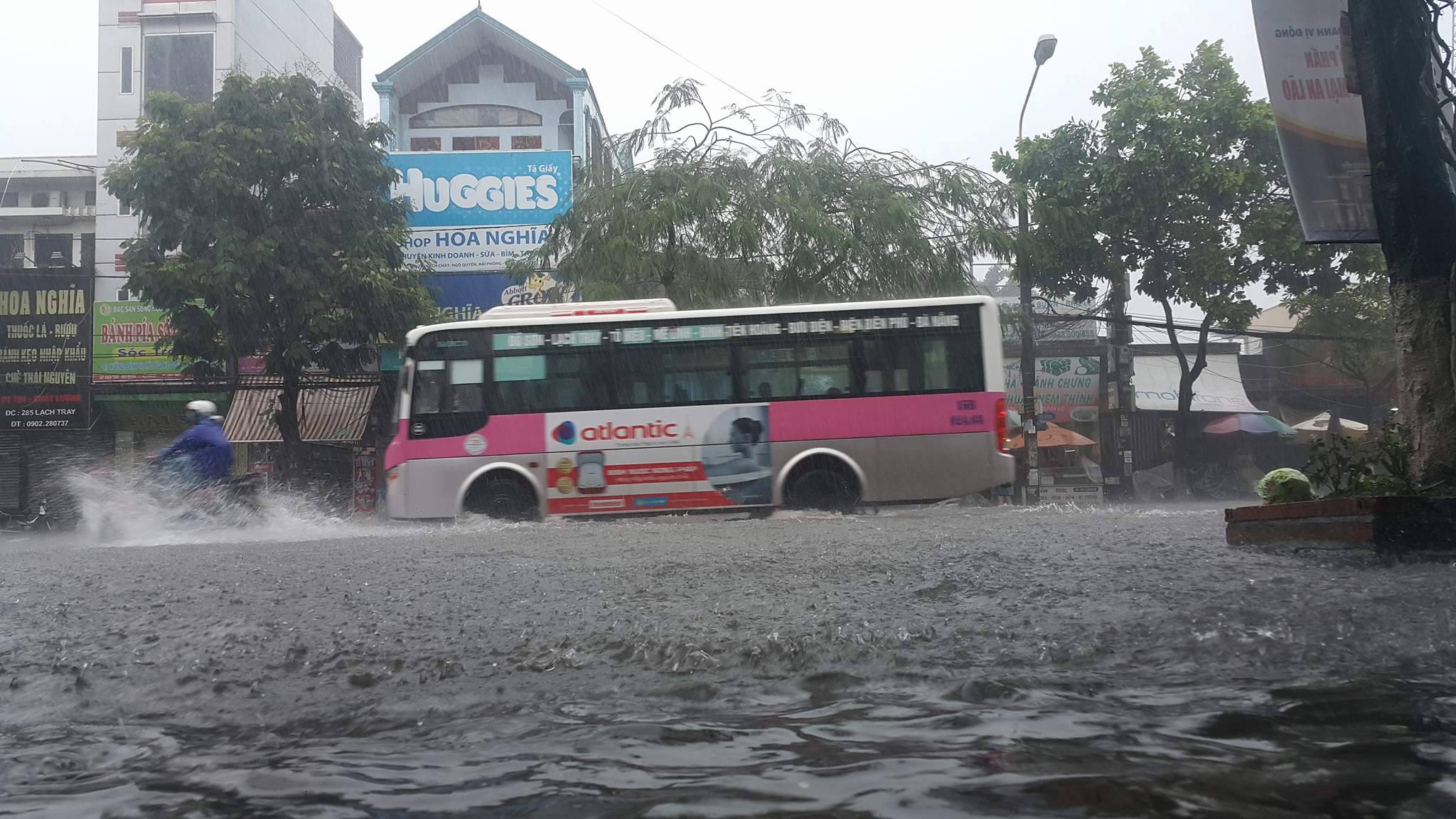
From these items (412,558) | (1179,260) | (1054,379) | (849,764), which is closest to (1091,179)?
(1179,260)

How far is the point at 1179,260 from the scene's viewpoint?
21859mm

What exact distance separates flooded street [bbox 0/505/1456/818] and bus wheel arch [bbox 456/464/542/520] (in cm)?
615

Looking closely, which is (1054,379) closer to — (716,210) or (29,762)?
(716,210)

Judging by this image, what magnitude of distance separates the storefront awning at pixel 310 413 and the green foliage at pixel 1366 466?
18.6 metres

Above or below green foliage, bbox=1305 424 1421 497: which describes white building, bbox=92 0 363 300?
above

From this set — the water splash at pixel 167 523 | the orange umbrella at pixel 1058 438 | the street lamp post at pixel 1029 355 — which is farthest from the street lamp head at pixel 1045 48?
the water splash at pixel 167 523

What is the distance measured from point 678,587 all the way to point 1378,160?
162 inches

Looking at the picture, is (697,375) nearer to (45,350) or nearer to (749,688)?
(749,688)

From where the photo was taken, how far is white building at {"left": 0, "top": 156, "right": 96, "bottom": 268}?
1064 inches

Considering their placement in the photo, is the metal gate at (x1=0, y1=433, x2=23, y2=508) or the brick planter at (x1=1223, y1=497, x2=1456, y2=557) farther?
the metal gate at (x1=0, y1=433, x2=23, y2=508)

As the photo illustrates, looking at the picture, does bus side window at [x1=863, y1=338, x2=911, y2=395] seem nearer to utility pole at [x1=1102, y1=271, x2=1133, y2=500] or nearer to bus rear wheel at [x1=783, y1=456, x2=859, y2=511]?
bus rear wheel at [x1=783, y1=456, x2=859, y2=511]

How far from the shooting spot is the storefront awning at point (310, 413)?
829 inches

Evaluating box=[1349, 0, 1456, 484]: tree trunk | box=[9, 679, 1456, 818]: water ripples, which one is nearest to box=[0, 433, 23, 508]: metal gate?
box=[9, 679, 1456, 818]: water ripples

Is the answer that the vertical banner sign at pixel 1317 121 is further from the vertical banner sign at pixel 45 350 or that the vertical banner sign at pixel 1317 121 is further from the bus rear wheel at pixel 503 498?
the vertical banner sign at pixel 45 350
